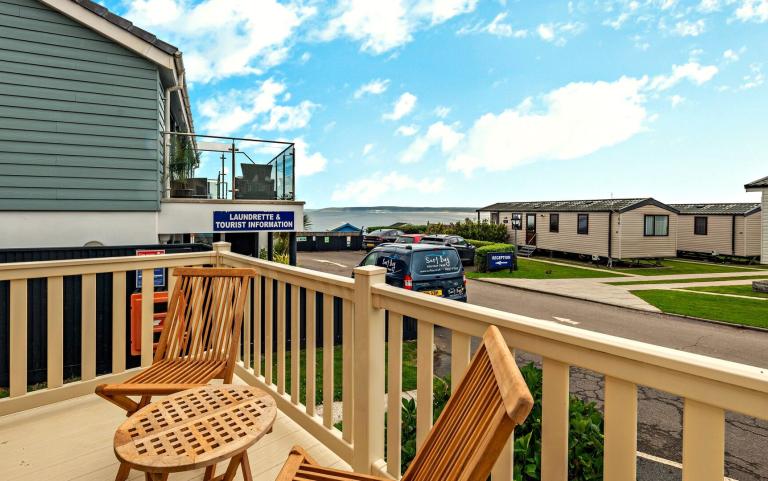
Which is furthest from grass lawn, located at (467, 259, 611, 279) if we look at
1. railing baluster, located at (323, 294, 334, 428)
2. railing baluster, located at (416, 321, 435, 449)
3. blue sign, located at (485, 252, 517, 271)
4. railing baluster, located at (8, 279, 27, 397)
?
railing baluster, located at (416, 321, 435, 449)

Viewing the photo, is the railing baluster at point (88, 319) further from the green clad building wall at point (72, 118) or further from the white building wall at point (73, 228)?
the green clad building wall at point (72, 118)

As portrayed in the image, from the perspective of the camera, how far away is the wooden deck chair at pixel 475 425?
88 cm

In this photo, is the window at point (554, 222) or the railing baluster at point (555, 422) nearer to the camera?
the railing baluster at point (555, 422)

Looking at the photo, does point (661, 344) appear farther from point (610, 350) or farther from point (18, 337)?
point (18, 337)

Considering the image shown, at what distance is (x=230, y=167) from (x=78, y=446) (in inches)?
280

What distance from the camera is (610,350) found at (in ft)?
4.02

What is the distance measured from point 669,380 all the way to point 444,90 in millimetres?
46949

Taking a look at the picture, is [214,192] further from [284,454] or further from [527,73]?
[527,73]

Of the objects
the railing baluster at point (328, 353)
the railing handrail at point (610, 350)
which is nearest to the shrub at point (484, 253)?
the railing baluster at point (328, 353)

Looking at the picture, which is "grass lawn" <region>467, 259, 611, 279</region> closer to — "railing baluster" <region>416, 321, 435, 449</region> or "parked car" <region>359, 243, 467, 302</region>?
"parked car" <region>359, 243, 467, 302</region>

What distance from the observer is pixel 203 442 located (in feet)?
5.49

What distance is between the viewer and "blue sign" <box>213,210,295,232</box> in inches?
352

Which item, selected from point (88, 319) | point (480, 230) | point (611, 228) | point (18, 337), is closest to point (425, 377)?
point (88, 319)

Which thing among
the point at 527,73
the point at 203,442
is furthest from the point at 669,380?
the point at 527,73
